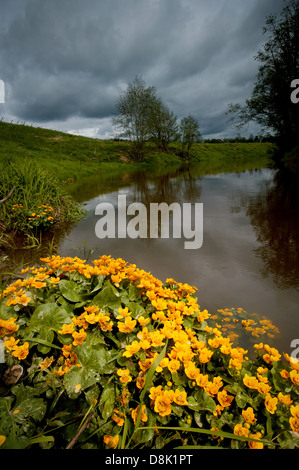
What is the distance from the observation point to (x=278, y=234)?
4.07 m

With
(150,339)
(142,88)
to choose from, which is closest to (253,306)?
(150,339)

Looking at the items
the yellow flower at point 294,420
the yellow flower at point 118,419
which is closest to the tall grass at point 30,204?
the yellow flower at point 118,419

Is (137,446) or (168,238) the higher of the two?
(168,238)

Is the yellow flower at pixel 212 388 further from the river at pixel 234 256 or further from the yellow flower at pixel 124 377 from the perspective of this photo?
the river at pixel 234 256

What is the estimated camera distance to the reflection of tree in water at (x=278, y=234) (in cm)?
281

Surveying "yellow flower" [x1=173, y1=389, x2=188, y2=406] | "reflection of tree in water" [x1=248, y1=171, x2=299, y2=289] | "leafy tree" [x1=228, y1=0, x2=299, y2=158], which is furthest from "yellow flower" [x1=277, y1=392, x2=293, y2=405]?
"leafy tree" [x1=228, y1=0, x2=299, y2=158]

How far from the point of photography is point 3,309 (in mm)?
1459

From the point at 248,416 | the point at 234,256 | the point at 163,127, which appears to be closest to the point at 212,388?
the point at 248,416

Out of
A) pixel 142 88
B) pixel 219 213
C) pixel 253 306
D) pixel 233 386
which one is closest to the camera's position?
pixel 233 386

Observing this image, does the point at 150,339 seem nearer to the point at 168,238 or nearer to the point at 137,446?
the point at 137,446

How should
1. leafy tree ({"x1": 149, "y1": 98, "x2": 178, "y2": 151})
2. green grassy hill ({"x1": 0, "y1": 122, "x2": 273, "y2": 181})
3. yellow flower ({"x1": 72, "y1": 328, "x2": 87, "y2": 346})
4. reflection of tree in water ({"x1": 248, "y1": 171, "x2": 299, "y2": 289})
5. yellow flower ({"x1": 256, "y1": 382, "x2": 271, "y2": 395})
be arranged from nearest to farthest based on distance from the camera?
yellow flower ({"x1": 256, "y1": 382, "x2": 271, "y2": 395}) → yellow flower ({"x1": 72, "y1": 328, "x2": 87, "y2": 346}) → reflection of tree in water ({"x1": 248, "y1": 171, "x2": 299, "y2": 289}) → green grassy hill ({"x1": 0, "y1": 122, "x2": 273, "y2": 181}) → leafy tree ({"x1": 149, "y1": 98, "x2": 178, "y2": 151})

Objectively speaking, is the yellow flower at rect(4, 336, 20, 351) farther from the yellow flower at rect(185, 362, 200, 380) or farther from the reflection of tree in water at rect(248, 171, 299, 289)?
the reflection of tree in water at rect(248, 171, 299, 289)

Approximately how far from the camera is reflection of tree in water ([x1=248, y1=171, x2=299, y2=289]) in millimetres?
2813
